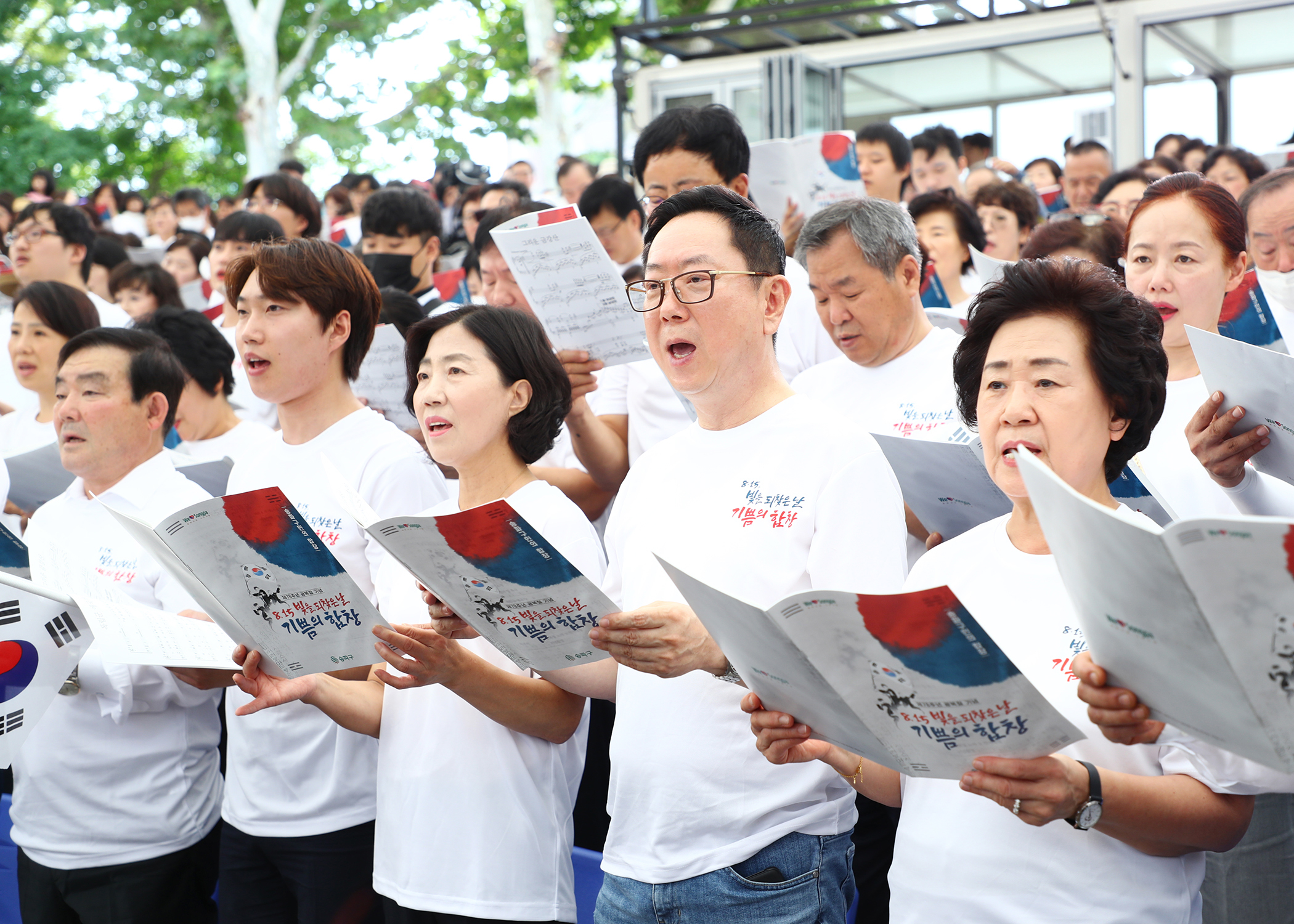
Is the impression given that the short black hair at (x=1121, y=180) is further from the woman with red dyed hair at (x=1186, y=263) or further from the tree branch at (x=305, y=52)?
the tree branch at (x=305, y=52)

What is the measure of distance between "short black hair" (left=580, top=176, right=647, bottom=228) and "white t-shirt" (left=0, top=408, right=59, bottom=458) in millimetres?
2029

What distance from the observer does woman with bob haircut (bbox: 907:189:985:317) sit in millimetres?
4422

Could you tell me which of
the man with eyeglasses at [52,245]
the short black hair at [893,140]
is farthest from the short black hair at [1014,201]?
the man with eyeglasses at [52,245]

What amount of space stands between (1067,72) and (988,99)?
844mm

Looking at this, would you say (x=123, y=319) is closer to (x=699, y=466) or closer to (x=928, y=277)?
(x=928, y=277)

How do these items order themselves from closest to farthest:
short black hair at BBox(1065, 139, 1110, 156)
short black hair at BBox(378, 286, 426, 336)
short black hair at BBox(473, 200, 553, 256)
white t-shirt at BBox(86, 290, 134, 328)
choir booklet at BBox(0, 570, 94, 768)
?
choir booklet at BBox(0, 570, 94, 768), short black hair at BBox(378, 286, 426, 336), short black hair at BBox(473, 200, 553, 256), white t-shirt at BBox(86, 290, 134, 328), short black hair at BBox(1065, 139, 1110, 156)

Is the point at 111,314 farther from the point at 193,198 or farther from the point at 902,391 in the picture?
the point at 193,198

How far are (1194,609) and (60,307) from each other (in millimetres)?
4134

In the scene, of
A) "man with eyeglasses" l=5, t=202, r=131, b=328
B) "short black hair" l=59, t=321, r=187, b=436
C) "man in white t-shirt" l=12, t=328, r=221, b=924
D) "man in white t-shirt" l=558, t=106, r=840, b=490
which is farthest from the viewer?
"man with eyeglasses" l=5, t=202, r=131, b=328

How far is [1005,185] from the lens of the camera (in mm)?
5156

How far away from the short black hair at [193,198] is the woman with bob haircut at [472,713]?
316 inches

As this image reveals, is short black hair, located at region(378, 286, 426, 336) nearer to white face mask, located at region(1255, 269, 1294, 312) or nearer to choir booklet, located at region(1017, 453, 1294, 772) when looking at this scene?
white face mask, located at region(1255, 269, 1294, 312)

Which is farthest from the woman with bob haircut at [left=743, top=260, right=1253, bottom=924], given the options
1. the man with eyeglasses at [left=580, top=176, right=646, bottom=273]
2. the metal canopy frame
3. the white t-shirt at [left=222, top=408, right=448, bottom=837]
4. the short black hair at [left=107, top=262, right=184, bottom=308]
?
the metal canopy frame

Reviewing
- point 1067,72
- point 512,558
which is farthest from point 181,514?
point 1067,72
